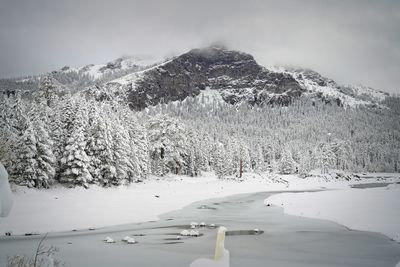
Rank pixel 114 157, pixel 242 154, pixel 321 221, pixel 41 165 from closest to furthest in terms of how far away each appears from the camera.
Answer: pixel 321 221
pixel 41 165
pixel 114 157
pixel 242 154

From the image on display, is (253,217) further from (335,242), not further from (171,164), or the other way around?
(171,164)

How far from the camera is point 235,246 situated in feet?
62.0

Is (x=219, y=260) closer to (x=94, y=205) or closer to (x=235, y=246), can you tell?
(x=235, y=246)

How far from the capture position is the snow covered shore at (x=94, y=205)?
2625 cm

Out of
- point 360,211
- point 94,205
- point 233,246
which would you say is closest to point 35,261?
point 233,246

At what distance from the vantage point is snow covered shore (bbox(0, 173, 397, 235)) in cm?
2625

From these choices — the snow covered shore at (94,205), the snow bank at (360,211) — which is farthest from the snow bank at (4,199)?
the snow bank at (360,211)

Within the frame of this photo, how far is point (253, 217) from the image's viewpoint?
106 ft

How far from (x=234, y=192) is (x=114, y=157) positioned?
81.3 feet

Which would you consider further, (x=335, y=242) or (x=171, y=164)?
(x=171, y=164)

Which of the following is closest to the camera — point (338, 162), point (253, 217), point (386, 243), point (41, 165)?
point (386, 243)

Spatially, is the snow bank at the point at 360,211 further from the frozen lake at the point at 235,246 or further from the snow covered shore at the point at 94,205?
the snow covered shore at the point at 94,205

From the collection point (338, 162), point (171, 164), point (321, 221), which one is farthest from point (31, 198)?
point (338, 162)

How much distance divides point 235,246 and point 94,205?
19341 mm
